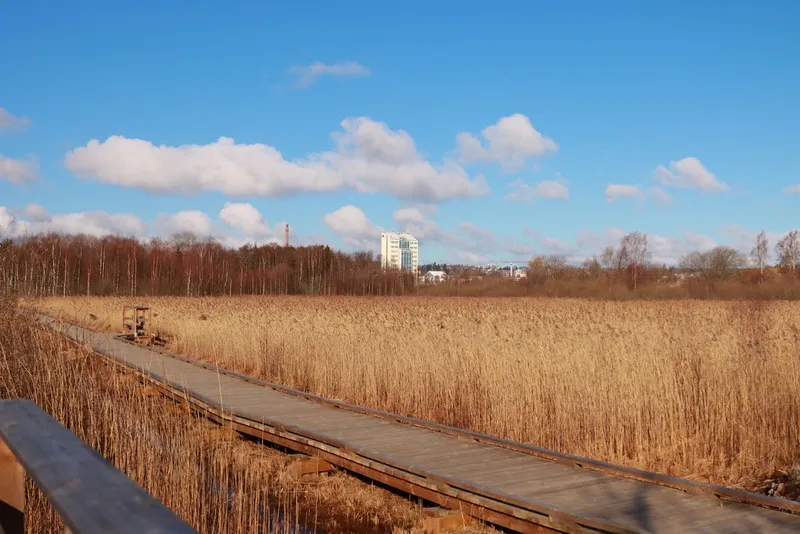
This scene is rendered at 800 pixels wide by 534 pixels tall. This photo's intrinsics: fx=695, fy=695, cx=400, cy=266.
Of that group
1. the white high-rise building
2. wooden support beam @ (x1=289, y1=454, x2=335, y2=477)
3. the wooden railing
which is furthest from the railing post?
the white high-rise building

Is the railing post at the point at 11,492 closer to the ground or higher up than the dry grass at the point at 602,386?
higher up

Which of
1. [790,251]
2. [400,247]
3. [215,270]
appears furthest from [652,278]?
[400,247]

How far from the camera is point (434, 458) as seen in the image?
6.49m

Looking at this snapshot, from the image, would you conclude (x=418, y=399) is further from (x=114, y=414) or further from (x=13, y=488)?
(x=13, y=488)

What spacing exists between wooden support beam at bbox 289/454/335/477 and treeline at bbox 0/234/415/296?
31447 mm

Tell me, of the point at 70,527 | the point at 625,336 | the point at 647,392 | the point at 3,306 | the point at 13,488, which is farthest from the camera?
the point at 625,336

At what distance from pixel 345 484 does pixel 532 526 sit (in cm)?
251

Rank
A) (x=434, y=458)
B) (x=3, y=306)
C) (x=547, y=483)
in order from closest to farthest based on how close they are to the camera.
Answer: (x=547, y=483) < (x=434, y=458) < (x=3, y=306)

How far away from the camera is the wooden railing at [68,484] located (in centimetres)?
130

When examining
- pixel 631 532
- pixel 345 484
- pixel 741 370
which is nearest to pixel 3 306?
pixel 345 484

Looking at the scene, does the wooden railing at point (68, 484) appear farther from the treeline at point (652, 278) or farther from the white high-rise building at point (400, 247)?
the white high-rise building at point (400, 247)

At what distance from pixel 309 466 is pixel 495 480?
2108 millimetres

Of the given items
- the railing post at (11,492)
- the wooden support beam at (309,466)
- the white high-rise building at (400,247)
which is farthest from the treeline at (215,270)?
the white high-rise building at (400,247)

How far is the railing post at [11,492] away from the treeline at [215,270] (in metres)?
35.5
